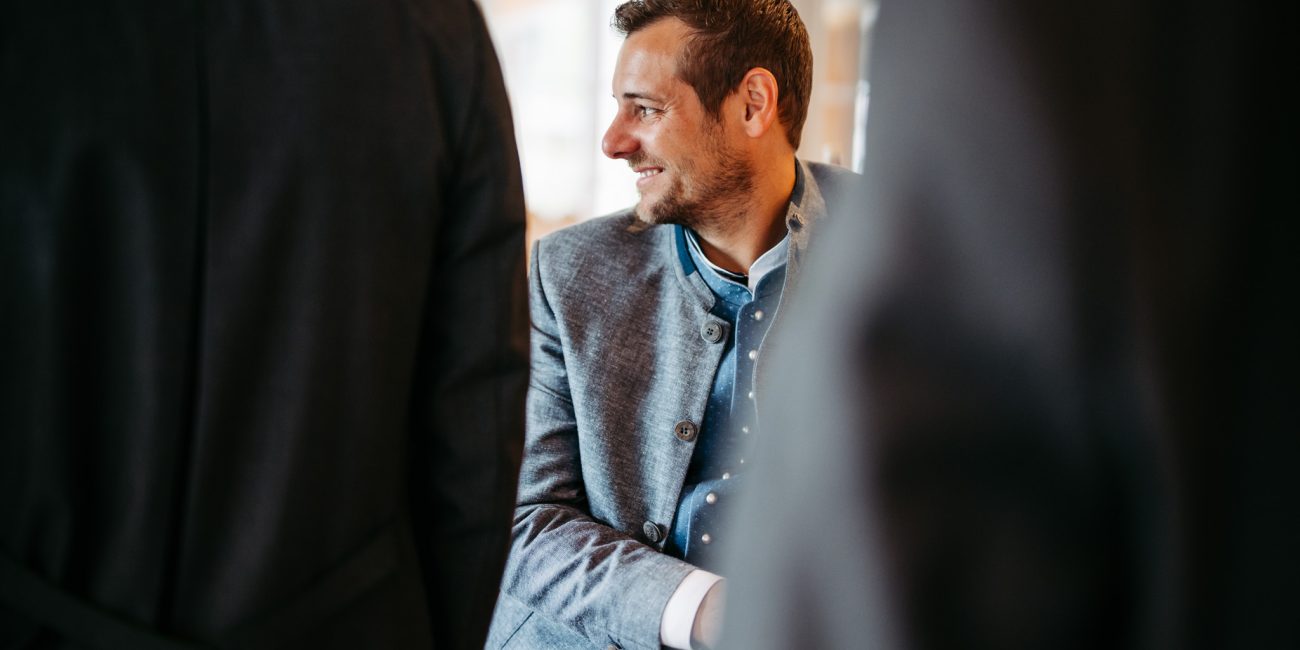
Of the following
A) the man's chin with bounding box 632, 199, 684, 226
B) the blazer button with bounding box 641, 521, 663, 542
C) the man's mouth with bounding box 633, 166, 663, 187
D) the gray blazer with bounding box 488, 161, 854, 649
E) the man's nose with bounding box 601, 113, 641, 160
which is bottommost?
the blazer button with bounding box 641, 521, 663, 542

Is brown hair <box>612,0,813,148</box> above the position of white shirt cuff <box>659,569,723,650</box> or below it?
above

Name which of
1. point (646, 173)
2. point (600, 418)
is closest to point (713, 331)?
point (600, 418)

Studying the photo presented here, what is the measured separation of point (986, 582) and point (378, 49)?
0.52m

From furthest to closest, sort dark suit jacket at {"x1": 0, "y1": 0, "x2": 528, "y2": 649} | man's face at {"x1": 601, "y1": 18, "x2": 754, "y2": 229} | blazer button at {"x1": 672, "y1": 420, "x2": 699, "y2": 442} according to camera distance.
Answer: man's face at {"x1": 601, "y1": 18, "x2": 754, "y2": 229}
blazer button at {"x1": 672, "y1": 420, "x2": 699, "y2": 442}
dark suit jacket at {"x1": 0, "y1": 0, "x2": 528, "y2": 649}

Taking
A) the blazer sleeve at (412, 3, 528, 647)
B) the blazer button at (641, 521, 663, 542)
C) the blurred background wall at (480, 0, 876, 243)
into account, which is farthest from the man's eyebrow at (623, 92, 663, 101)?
the blurred background wall at (480, 0, 876, 243)

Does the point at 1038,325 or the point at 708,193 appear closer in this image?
the point at 1038,325

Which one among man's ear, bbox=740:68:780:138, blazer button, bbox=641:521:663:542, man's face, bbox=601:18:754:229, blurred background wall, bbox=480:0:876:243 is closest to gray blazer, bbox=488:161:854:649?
blazer button, bbox=641:521:663:542

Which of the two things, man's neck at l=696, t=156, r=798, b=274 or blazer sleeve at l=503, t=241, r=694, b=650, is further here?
man's neck at l=696, t=156, r=798, b=274

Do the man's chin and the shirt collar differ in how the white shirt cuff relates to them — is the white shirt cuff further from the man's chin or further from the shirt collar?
the man's chin

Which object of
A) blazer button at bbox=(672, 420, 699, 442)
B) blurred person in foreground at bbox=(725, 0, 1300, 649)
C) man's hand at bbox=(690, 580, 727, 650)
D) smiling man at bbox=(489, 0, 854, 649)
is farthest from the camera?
blazer button at bbox=(672, 420, 699, 442)

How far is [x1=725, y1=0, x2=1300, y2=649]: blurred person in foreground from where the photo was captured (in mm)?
249

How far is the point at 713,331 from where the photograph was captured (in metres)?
1.37

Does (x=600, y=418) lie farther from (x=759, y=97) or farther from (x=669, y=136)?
(x=759, y=97)

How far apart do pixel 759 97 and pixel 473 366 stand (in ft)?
3.72
